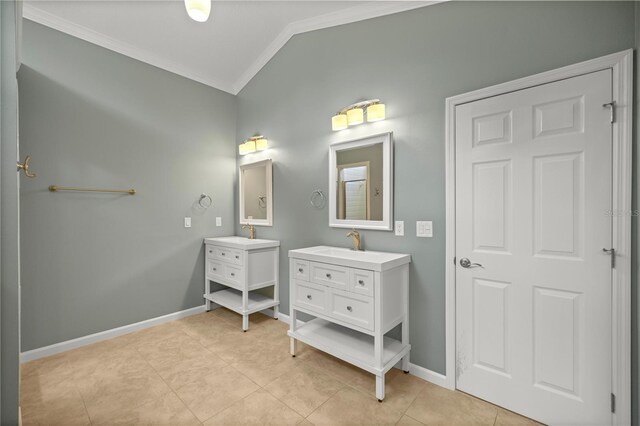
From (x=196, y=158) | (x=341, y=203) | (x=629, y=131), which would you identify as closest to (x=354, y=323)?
(x=341, y=203)

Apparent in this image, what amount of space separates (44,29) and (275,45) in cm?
202

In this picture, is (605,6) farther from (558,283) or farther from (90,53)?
(90,53)

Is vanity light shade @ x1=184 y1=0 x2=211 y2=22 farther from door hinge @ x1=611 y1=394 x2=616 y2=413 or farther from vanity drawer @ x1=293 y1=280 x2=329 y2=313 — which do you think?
door hinge @ x1=611 y1=394 x2=616 y2=413

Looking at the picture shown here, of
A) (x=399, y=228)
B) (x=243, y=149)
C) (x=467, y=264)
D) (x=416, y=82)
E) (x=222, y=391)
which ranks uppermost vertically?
(x=416, y=82)

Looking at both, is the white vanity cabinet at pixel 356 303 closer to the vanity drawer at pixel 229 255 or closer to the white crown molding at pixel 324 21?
the vanity drawer at pixel 229 255

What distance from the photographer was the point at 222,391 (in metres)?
1.95

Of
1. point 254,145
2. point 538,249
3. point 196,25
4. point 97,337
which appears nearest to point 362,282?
point 538,249

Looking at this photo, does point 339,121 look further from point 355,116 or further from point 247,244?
point 247,244

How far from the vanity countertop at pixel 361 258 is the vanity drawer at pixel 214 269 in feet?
4.18

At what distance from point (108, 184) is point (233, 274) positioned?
151 centimetres

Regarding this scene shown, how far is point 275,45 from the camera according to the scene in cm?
315

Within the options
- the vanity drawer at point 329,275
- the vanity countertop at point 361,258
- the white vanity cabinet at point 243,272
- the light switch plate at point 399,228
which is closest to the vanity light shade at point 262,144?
the white vanity cabinet at point 243,272

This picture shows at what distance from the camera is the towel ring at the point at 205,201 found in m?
3.46

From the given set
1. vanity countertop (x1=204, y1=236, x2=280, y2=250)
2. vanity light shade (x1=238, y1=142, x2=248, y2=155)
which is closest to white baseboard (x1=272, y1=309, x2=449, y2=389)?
vanity countertop (x1=204, y1=236, x2=280, y2=250)
